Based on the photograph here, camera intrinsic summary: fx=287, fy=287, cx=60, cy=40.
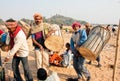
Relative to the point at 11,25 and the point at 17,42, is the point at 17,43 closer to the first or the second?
the point at 17,42

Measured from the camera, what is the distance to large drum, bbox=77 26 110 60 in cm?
675

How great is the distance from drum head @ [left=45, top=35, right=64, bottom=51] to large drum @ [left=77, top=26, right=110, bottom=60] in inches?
32.9

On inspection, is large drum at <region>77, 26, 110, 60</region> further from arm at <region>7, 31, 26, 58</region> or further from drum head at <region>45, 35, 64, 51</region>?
arm at <region>7, 31, 26, 58</region>

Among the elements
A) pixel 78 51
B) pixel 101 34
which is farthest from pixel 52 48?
pixel 101 34

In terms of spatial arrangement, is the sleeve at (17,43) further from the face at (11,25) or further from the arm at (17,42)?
the face at (11,25)

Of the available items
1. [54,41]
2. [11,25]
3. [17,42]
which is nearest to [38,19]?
[54,41]

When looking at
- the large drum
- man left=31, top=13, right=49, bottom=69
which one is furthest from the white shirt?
the large drum

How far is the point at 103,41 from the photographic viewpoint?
7.32 m

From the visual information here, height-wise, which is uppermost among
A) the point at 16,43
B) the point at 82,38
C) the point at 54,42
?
the point at 16,43

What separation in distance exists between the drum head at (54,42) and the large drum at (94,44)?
2.74ft

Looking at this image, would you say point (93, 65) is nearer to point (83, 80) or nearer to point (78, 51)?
point (83, 80)

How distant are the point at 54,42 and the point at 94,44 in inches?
43.7

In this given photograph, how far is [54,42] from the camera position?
7.49 meters

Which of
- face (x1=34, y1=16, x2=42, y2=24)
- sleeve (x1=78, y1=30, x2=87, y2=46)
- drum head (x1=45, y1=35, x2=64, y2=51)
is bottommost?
drum head (x1=45, y1=35, x2=64, y2=51)
